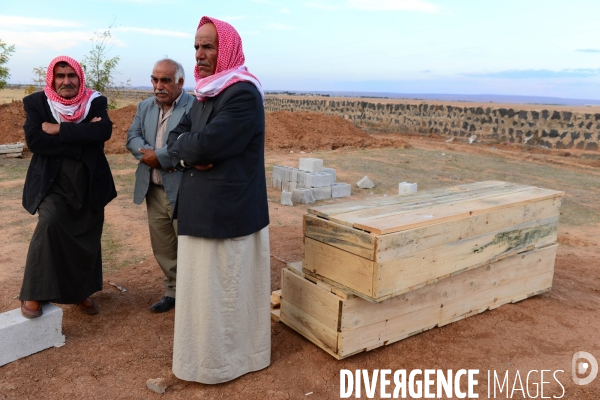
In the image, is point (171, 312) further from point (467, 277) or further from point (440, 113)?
point (440, 113)

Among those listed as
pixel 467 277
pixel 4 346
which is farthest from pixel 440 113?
pixel 4 346

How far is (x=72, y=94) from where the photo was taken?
3729mm

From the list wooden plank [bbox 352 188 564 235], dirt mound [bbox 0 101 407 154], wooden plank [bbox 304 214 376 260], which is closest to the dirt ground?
wooden plank [bbox 304 214 376 260]

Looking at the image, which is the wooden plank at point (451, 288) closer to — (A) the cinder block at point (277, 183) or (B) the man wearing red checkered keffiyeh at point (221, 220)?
(B) the man wearing red checkered keffiyeh at point (221, 220)

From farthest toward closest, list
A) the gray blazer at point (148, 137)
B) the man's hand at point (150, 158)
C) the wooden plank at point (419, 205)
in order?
the gray blazer at point (148, 137) < the man's hand at point (150, 158) < the wooden plank at point (419, 205)

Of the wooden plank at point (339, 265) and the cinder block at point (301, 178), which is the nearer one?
the wooden plank at point (339, 265)

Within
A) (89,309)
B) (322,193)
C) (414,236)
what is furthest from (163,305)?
(322,193)

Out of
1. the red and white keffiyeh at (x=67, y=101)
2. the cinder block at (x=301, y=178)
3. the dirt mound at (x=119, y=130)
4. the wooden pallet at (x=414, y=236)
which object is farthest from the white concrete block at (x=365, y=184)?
the dirt mound at (x=119, y=130)

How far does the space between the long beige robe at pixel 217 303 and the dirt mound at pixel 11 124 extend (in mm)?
14282

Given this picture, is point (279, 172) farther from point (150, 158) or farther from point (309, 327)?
point (309, 327)

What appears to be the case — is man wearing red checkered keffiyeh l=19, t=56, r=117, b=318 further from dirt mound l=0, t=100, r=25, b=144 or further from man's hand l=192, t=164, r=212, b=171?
dirt mound l=0, t=100, r=25, b=144

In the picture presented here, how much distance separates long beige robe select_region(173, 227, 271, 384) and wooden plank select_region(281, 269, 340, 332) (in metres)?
0.48

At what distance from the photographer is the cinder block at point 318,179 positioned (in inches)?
373

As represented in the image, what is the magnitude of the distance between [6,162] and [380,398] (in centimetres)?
1225
